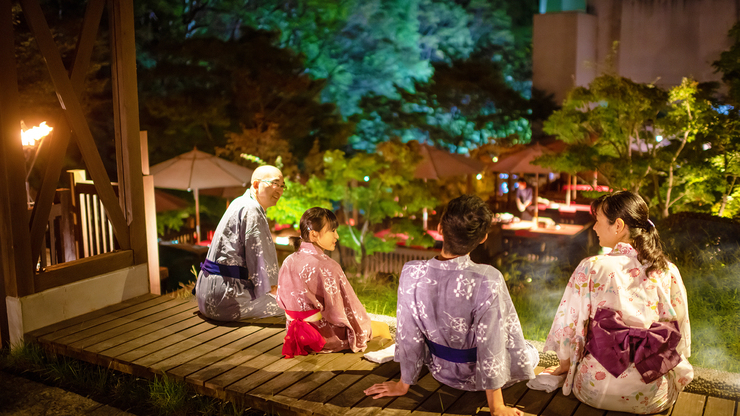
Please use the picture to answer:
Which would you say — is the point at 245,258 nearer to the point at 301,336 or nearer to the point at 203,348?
the point at 203,348

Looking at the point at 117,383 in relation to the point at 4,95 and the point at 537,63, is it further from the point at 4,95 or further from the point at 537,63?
the point at 537,63

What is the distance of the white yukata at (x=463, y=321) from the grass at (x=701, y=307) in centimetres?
260

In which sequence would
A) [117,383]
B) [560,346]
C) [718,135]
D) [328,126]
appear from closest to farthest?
[560,346]
[117,383]
[718,135]
[328,126]

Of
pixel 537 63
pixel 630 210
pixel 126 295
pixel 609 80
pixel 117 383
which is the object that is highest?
pixel 537 63

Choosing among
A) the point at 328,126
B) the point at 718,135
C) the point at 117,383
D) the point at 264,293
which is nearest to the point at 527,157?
the point at 718,135

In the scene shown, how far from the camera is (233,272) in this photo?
4.66m

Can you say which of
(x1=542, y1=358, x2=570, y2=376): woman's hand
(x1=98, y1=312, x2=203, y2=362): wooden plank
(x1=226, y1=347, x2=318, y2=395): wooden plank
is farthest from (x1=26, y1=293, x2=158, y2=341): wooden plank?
(x1=542, y1=358, x2=570, y2=376): woman's hand

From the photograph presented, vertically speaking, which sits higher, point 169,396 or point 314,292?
point 314,292

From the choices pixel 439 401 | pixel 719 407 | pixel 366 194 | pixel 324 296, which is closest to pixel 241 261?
pixel 324 296

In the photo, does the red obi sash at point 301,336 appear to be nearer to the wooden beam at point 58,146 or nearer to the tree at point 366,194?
the wooden beam at point 58,146

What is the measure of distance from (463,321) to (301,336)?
141cm

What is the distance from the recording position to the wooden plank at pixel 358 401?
10.4 ft

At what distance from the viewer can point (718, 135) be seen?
8172mm

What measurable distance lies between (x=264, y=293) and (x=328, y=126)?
1532 cm
